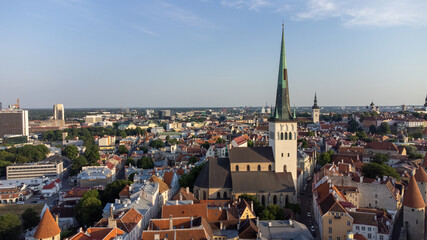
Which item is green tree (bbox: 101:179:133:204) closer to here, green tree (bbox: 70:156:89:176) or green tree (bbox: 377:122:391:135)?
green tree (bbox: 70:156:89:176)

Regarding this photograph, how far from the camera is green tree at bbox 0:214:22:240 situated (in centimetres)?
4575

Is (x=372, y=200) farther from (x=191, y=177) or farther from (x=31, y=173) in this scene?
(x=31, y=173)

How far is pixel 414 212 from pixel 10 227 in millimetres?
54596

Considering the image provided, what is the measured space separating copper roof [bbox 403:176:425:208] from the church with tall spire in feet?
49.2

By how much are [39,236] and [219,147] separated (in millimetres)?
62967

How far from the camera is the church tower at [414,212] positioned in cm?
3994

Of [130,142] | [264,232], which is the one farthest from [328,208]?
[130,142]

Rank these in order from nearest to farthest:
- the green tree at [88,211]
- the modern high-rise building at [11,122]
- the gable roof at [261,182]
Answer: the green tree at [88,211]
the gable roof at [261,182]
the modern high-rise building at [11,122]

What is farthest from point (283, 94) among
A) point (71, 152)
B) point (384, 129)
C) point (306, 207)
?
point (384, 129)

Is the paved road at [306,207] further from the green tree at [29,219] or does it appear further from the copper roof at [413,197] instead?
the green tree at [29,219]

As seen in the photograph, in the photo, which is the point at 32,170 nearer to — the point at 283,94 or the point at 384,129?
the point at 283,94

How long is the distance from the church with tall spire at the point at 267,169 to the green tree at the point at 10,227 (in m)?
26.3

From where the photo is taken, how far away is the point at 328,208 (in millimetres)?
39812

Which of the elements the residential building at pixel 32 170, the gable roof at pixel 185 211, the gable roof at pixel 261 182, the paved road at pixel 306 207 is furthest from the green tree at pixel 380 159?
the residential building at pixel 32 170
